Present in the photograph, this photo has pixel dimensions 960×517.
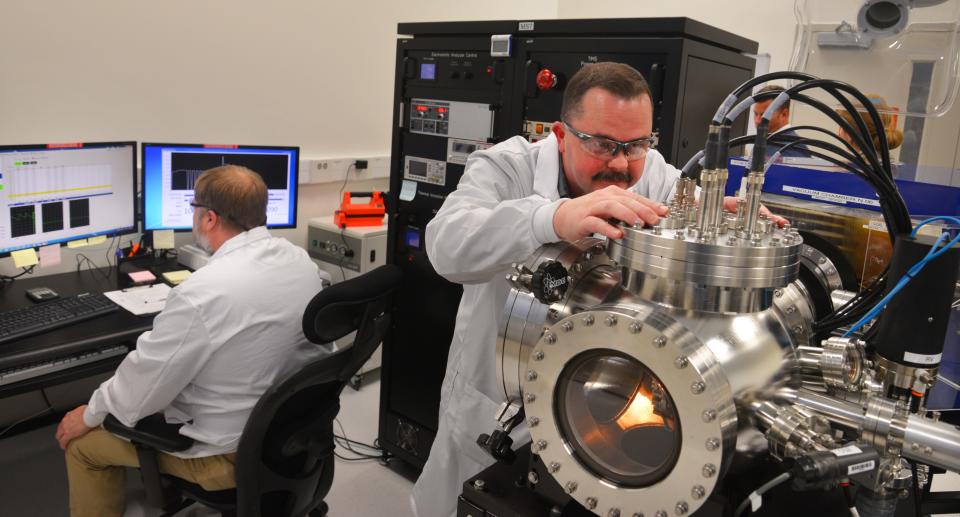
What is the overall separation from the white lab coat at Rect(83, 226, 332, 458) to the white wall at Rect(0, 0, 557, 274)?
1137mm

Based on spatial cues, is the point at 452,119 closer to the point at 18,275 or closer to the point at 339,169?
the point at 339,169

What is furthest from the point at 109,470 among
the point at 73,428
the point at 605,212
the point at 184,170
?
the point at 605,212

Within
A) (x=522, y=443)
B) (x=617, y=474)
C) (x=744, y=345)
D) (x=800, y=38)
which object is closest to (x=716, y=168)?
(x=744, y=345)

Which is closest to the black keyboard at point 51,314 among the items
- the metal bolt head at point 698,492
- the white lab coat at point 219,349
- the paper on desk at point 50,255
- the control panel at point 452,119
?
the paper on desk at point 50,255

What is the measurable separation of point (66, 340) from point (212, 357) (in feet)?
1.65

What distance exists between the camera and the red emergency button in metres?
2.08

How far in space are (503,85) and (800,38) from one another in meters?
2.48

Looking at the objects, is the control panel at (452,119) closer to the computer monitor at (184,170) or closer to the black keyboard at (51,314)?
the computer monitor at (184,170)

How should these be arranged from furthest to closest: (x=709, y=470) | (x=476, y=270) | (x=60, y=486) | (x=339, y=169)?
1. (x=339, y=169)
2. (x=60, y=486)
3. (x=476, y=270)
4. (x=709, y=470)

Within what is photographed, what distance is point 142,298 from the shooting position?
7.38 ft

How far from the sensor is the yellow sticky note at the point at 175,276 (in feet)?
7.98

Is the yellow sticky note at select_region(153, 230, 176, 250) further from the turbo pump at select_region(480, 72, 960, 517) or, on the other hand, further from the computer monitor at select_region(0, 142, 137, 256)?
the turbo pump at select_region(480, 72, 960, 517)

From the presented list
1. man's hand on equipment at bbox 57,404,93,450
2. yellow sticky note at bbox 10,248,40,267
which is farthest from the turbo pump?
yellow sticky note at bbox 10,248,40,267

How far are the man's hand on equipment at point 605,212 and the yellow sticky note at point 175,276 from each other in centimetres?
197
